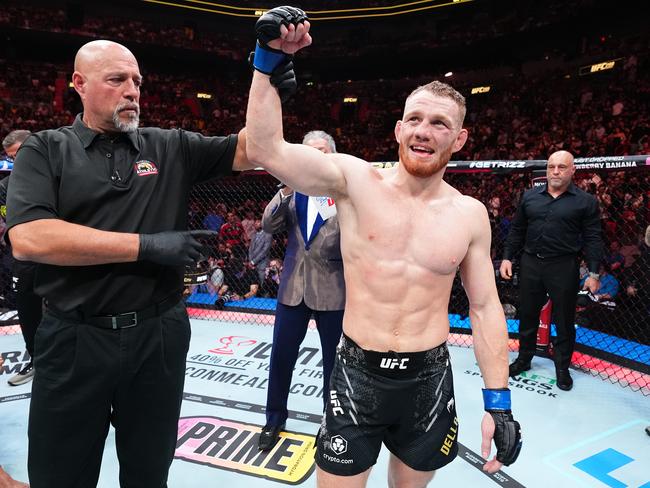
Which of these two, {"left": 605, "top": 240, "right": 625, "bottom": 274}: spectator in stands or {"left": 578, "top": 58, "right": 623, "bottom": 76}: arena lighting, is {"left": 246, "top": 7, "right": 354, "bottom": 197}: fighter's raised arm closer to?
{"left": 605, "top": 240, "right": 625, "bottom": 274}: spectator in stands

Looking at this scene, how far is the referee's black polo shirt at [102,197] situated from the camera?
48.8 inches

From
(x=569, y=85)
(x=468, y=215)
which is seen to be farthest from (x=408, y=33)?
(x=468, y=215)

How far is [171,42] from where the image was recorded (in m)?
16.2

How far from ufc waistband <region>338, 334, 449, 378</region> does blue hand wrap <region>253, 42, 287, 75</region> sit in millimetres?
Result: 881

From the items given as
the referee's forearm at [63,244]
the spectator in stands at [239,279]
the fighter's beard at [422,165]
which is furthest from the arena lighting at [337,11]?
the referee's forearm at [63,244]

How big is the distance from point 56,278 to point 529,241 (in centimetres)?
316

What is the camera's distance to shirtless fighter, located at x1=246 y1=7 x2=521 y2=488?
1339 mm

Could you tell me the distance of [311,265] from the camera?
2312 mm

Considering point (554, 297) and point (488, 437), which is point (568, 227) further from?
point (488, 437)

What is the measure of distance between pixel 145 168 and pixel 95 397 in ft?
2.37

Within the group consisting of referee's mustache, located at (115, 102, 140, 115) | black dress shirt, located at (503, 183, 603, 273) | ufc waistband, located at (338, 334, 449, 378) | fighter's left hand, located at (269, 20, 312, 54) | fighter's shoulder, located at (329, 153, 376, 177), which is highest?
fighter's left hand, located at (269, 20, 312, 54)

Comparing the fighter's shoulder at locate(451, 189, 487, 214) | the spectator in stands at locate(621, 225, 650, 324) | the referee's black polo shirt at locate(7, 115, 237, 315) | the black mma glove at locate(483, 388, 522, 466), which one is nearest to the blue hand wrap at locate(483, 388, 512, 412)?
the black mma glove at locate(483, 388, 522, 466)

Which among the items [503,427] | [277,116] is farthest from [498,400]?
[277,116]

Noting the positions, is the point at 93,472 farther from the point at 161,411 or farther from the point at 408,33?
the point at 408,33
